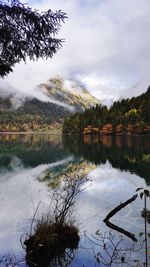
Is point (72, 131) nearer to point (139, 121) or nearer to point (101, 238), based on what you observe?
point (139, 121)

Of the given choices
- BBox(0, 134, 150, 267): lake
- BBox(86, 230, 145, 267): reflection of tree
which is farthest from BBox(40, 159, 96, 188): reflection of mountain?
BBox(86, 230, 145, 267): reflection of tree

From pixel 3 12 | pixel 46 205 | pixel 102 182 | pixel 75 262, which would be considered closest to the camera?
pixel 3 12

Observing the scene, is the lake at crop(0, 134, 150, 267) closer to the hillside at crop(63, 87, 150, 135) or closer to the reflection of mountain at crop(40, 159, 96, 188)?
the reflection of mountain at crop(40, 159, 96, 188)

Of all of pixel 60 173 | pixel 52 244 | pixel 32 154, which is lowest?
pixel 32 154

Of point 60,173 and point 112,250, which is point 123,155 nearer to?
point 60,173

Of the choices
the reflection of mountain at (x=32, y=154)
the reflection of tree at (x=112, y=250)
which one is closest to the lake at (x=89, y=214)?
the reflection of tree at (x=112, y=250)

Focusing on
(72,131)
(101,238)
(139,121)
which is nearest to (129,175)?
(101,238)

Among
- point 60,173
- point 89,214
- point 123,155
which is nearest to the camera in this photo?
point 89,214

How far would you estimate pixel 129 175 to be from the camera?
2919cm

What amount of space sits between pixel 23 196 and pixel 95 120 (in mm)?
140438

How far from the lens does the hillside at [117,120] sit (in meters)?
134

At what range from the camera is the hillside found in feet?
438

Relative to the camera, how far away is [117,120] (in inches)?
5787

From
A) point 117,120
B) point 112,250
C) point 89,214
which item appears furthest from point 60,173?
point 117,120
